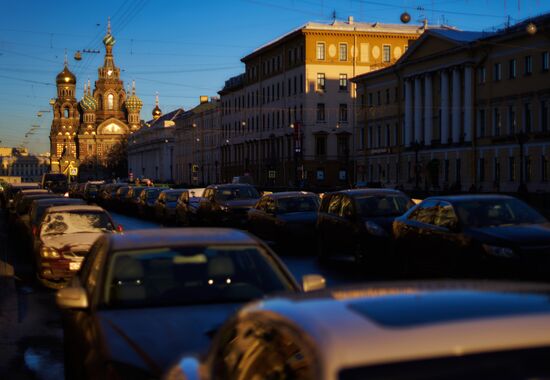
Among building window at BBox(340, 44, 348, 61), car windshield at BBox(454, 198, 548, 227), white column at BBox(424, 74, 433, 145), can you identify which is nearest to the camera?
car windshield at BBox(454, 198, 548, 227)

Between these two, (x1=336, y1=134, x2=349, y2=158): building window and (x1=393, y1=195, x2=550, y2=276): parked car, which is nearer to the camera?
(x1=393, y1=195, x2=550, y2=276): parked car

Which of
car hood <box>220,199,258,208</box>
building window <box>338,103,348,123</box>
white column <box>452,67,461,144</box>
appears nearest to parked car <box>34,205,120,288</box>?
car hood <box>220,199,258,208</box>

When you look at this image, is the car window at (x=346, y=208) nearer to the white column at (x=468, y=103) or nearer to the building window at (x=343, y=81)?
the white column at (x=468, y=103)

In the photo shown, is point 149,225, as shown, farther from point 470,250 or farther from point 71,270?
point 470,250

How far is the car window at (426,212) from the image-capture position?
14.6 meters

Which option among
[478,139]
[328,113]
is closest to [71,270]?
[478,139]

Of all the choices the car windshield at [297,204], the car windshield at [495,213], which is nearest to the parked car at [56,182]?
the car windshield at [297,204]

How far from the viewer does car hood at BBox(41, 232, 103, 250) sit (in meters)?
15.6

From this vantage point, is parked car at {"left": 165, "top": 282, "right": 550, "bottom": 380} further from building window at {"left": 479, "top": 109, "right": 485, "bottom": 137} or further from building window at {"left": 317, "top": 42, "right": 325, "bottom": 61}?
building window at {"left": 317, "top": 42, "right": 325, "bottom": 61}

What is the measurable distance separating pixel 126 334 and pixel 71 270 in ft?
33.0

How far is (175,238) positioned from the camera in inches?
282

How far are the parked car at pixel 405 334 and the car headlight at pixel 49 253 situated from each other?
485 inches

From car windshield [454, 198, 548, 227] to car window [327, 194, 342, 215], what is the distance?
18.7 feet

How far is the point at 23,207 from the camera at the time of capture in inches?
1155
